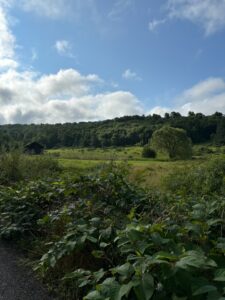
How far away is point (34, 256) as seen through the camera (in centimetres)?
511

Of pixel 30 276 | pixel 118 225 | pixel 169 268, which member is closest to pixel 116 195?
pixel 118 225

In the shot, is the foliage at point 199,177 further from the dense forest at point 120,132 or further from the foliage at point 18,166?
the dense forest at point 120,132

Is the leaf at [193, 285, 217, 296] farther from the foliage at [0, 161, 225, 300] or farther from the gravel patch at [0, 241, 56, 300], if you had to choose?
the gravel patch at [0, 241, 56, 300]

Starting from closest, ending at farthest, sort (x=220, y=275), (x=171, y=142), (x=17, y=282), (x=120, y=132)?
(x=220, y=275)
(x=17, y=282)
(x=171, y=142)
(x=120, y=132)

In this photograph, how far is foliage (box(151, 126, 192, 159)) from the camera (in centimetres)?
7412

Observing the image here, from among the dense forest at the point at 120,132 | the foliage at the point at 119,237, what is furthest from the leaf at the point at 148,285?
the dense forest at the point at 120,132

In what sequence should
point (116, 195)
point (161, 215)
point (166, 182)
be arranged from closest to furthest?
1. point (161, 215)
2. point (116, 195)
3. point (166, 182)

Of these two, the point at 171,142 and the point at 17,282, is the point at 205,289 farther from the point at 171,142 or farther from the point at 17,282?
the point at 171,142

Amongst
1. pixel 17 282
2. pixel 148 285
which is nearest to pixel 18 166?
pixel 17 282

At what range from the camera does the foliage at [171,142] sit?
74.1 meters

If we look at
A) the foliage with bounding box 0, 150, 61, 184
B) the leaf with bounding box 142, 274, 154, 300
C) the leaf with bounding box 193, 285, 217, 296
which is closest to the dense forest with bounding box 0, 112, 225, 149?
the foliage with bounding box 0, 150, 61, 184

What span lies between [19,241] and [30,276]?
1.37 metres

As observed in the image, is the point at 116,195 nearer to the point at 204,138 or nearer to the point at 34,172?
the point at 34,172

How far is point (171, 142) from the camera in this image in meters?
74.6
